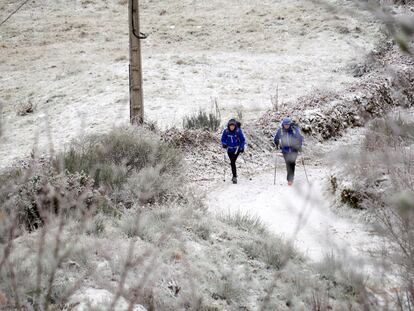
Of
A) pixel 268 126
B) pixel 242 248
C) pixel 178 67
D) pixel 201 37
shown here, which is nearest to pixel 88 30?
pixel 201 37

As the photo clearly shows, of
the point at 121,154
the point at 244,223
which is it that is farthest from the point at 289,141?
the point at 121,154

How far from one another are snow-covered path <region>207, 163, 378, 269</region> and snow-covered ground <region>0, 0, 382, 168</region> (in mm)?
3313

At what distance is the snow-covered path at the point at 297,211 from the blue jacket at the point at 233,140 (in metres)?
0.88

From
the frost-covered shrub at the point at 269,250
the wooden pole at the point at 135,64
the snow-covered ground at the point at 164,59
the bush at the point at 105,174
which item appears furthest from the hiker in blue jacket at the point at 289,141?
the frost-covered shrub at the point at 269,250

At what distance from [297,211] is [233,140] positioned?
12.6 feet

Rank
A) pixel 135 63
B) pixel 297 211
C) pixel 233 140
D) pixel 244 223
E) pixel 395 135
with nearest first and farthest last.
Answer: pixel 395 135, pixel 297 211, pixel 244 223, pixel 233 140, pixel 135 63

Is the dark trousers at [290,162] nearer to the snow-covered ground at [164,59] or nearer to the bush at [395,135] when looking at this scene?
the bush at [395,135]

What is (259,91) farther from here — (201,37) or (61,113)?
(201,37)

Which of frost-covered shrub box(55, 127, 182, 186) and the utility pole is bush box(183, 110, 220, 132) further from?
frost-covered shrub box(55, 127, 182, 186)

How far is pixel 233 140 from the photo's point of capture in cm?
971

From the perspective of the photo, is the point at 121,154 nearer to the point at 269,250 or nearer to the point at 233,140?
the point at 233,140

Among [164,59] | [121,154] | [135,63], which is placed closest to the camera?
[121,154]

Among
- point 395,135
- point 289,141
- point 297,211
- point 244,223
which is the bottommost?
point 244,223

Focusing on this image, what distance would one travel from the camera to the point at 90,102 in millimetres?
15141
